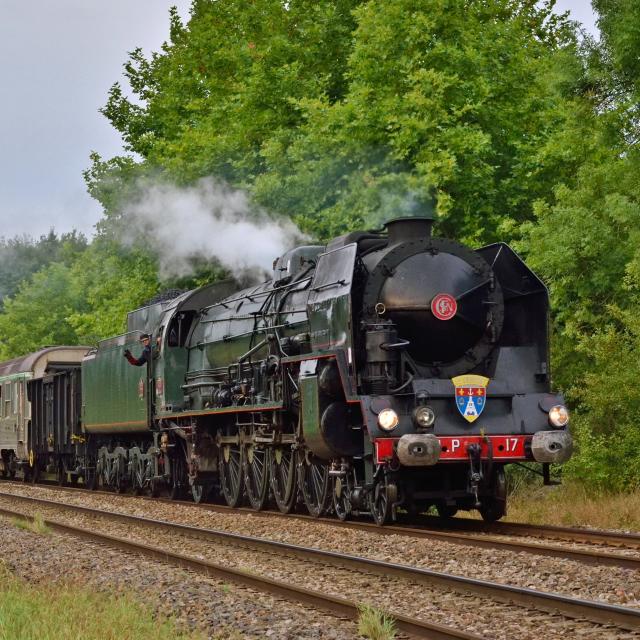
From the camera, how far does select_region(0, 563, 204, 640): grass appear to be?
20.7 ft

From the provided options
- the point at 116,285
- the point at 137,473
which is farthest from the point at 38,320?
the point at 137,473

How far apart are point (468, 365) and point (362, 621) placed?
6008 millimetres

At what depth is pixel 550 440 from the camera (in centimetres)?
1112

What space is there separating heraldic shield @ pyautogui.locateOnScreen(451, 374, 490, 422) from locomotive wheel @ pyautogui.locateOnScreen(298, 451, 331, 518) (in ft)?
7.17

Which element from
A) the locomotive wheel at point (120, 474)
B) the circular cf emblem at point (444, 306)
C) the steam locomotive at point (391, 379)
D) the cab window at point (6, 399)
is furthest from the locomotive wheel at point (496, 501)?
the cab window at point (6, 399)

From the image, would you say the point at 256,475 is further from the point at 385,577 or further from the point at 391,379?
the point at 385,577

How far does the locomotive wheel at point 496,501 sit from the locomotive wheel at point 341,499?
1594 millimetres

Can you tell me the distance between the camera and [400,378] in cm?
1169

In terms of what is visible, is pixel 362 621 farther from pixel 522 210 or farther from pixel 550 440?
pixel 522 210

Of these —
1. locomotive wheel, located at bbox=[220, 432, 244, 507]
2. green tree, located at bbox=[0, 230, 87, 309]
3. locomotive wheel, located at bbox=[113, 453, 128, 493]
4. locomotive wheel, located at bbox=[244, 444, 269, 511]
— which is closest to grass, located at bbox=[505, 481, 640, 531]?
locomotive wheel, located at bbox=[244, 444, 269, 511]

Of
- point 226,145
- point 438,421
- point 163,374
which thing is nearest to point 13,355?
point 226,145

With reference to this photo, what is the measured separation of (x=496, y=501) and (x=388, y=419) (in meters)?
2.12

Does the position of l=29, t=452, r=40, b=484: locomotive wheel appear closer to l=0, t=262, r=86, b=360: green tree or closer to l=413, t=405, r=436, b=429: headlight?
l=413, t=405, r=436, b=429: headlight

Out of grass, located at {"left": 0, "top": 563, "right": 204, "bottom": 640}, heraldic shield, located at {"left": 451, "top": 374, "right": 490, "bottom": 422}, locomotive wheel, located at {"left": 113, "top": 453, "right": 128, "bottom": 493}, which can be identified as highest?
heraldic shield, located at {"left": 451, "top": 374, "right": 490, "bottom": 422}
